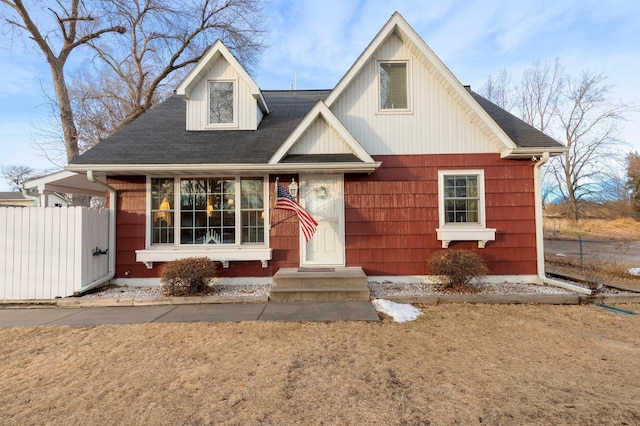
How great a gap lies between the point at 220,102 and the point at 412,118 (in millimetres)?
4945

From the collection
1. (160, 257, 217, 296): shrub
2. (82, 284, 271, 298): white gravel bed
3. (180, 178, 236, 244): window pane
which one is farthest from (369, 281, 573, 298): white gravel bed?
(180, 178, 236, 244): window pane

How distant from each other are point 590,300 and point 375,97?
6.00 metres

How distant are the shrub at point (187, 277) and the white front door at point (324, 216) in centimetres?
216

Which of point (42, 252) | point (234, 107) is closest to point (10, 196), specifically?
point (42, 252)

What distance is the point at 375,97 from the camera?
741 centimetres

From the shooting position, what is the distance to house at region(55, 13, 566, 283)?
718 cm

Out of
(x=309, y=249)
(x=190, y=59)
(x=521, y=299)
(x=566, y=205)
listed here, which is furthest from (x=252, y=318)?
(x=566, y=205)

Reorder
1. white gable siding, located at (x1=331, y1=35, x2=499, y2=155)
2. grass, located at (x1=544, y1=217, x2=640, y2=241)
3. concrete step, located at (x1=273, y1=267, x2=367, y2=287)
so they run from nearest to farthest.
A: concrete step, located at (x1=273, y1=267, x2=367, y2=287) < white gable siding, located at (x1=331, y1=35, x2=499, y2=155) < grass, located at (x1=544, y1=217, x2=640, y2=241)

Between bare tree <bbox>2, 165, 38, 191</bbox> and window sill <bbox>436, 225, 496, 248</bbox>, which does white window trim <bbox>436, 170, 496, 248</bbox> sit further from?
bare tree <bbox>2, 165, 38, 191</bbox>

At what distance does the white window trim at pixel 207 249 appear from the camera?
6.92 metres

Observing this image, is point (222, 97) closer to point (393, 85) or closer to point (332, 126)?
point (332, 126)

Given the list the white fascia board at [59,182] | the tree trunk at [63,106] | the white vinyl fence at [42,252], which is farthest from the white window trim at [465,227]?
the tree trunk at [63,106]

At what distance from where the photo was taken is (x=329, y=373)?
3.27m

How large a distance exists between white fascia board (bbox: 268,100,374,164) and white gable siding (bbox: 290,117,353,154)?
0.23 meters
